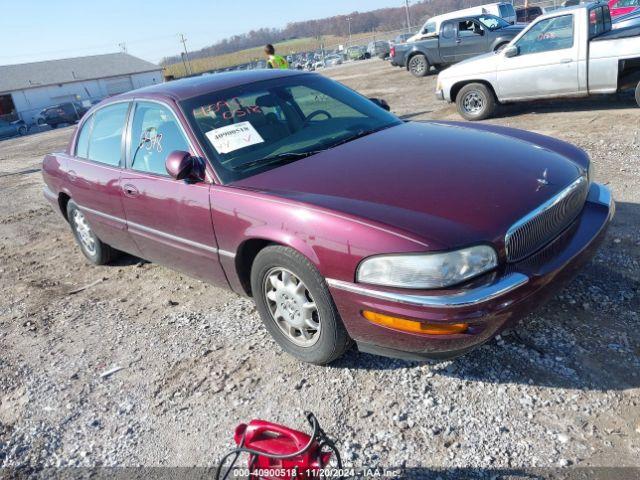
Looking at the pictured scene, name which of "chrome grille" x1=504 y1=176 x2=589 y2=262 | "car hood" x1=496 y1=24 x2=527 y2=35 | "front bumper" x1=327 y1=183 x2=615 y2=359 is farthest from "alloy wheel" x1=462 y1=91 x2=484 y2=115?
"car hood" x1=496 y1=24 x2=527 y2=35

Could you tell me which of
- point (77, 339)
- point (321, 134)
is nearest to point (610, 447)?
point (321, 134)

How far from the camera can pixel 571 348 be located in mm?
2984

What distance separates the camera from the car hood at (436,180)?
8.46 ft

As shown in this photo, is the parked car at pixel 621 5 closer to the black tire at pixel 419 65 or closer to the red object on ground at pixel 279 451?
the black tire at pixel 419 65

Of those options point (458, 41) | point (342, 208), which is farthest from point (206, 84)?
point (458, 41)

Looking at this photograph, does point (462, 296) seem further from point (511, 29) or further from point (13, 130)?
point (13, 130)

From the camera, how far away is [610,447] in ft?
7.67

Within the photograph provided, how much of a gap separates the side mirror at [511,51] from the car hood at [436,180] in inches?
226

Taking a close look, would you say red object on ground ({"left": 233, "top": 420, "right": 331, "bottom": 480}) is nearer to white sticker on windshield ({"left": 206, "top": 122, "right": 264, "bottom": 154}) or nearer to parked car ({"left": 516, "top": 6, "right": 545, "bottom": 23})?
white sticker on windshield ({"left": 206, "top": 122, "right": 264, "bottom": 154})

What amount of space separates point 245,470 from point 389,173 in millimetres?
1734

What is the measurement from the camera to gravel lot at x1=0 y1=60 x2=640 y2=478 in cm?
249

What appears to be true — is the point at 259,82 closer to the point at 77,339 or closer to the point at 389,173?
the point at 389,173

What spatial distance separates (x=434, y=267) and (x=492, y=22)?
51.0 feet

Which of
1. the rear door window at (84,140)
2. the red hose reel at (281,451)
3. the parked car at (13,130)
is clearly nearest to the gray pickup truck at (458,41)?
the rear door window at (84,140)
